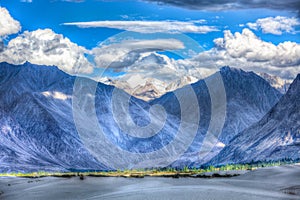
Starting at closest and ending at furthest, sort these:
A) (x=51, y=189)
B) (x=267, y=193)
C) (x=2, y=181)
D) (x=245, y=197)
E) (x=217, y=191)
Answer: (x=245, y=197) < (x=267, y=193) < (x=217, y=191) < (x=51, y=189) < (x=2, y=181)

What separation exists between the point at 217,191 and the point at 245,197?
5.70m

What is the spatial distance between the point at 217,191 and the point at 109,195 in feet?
32.7

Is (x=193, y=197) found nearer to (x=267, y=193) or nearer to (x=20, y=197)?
(x=267, y=193)

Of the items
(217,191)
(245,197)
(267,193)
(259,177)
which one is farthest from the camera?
(259,177)

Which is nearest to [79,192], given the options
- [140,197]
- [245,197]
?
[140,197]

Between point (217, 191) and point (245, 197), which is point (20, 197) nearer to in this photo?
point (217, 191)

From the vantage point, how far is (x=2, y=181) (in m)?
66.6

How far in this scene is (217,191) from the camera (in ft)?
146

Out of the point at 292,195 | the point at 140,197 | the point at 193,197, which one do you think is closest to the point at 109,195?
the point at 140,197

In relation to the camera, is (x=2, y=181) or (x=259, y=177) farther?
(x=2, y=181)

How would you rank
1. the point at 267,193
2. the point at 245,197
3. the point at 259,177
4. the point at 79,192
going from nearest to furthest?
the point at 245,197 → the point at 267,193 → the point at 79,192 → the point at 259,177

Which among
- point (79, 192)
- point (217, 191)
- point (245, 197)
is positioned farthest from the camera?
point (79, 192)

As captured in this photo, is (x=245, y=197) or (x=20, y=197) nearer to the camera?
(x=245, y=197)

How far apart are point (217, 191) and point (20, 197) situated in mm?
19054
